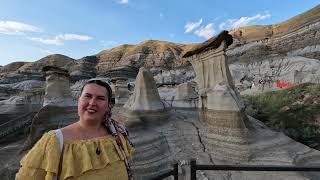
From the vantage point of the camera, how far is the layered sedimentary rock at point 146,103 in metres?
7.12

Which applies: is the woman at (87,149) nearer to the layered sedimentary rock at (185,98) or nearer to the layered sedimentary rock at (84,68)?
the layered sedimentary rock at (185,98)

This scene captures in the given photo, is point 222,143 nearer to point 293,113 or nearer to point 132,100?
point 132,100

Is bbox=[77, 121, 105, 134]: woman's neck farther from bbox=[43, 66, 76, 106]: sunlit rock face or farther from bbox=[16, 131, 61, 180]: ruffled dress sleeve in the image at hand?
bbox=[43, 66, 76, 106]: sunlit rock face

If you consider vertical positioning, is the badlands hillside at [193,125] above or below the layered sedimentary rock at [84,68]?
below

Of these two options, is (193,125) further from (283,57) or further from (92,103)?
(283,57)

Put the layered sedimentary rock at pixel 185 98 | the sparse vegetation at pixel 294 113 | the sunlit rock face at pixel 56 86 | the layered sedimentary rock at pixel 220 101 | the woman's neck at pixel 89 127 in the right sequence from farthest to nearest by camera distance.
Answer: the sunlit rock face at pixel 56 86 → the layered sedimentary rock at pixel 185 98 → the sparse vegetation at pixel 294 113 → the layered sedimentary rock at pixel 220 101 → the woman's neck at pixel 89 127

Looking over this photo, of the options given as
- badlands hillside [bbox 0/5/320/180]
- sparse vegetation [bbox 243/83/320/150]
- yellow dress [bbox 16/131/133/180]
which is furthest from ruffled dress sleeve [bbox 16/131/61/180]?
sparse vegetation [bbox 243/83/320/150]

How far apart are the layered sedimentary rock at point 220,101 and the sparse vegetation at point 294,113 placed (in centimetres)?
288

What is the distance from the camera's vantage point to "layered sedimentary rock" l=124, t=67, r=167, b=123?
7.12m

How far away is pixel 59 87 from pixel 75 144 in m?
9.00

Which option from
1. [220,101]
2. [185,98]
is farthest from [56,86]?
[220,101]

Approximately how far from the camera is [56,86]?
32.9 feet

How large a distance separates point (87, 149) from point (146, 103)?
18.9 feet

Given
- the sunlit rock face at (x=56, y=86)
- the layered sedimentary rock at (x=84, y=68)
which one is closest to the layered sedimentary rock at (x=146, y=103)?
the sunlit rock face at (x=56, y=86)
